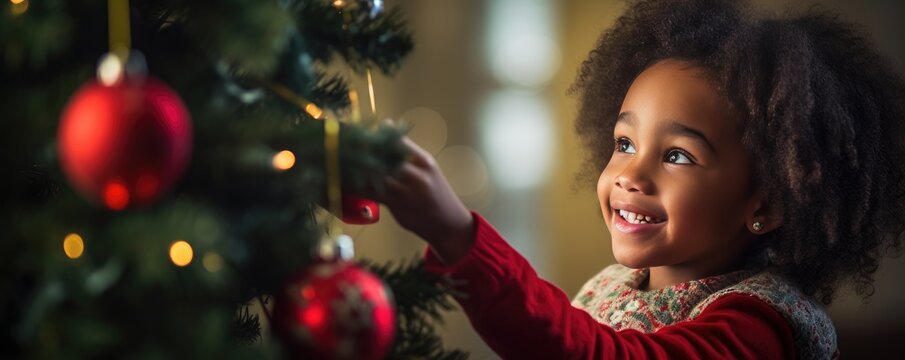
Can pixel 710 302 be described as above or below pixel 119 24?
below

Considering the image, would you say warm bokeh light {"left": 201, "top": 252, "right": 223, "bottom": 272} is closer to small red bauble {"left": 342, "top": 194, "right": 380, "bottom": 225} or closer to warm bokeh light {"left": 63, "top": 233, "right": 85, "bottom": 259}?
warm bokeh light {"left": 63, "top": 233, "right": 85, "bottom": 259}

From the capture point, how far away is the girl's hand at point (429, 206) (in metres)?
0.58

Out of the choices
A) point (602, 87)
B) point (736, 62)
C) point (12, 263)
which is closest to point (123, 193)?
point (12, 263)

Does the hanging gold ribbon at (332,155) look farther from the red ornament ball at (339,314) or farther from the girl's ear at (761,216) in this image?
the girl's ear at (761,216)

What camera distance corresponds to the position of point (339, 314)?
46cm

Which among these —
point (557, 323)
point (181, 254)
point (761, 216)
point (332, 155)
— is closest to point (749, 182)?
point (761, 216)

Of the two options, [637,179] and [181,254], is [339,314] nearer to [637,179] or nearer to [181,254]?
[181,254]

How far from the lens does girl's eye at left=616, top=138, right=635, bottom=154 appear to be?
105cm

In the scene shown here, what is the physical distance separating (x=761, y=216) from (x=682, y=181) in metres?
0.12

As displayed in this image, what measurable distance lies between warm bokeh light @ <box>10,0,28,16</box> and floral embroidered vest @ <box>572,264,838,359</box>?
0.74 m

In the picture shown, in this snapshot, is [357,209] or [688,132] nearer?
[357,209]

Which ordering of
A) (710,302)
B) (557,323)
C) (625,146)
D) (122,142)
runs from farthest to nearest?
(625,146) → (710,302) → (557,323) → (122,142)

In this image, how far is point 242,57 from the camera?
1.52ft

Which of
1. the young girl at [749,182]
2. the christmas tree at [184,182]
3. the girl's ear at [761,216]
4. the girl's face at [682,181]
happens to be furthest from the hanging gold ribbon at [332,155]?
the girl's ear at [761,216]
